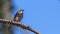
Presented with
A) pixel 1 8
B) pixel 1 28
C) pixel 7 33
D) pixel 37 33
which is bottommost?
pixel 37 33

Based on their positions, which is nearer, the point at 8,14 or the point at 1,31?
the point at 8,14

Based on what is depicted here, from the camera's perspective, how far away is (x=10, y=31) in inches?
238

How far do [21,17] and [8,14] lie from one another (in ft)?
1.23

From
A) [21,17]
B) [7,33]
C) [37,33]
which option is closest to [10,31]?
[7,33]

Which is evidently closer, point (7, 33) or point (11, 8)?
point (7, 33)

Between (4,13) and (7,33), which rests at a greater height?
(4,13)

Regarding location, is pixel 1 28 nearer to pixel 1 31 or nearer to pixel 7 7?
pixel 1 31

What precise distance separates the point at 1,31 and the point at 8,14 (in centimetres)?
77

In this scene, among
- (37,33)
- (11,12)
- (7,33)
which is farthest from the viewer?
(11,12)

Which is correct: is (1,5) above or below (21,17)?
above

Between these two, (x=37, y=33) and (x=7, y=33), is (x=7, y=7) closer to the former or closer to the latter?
(x=7, y=33)

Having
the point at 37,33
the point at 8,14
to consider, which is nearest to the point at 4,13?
the point at 8,14

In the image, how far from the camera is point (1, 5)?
22.4 ft

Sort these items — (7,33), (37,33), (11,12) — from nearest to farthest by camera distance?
(37,33)
(7,33)
(11,12)
